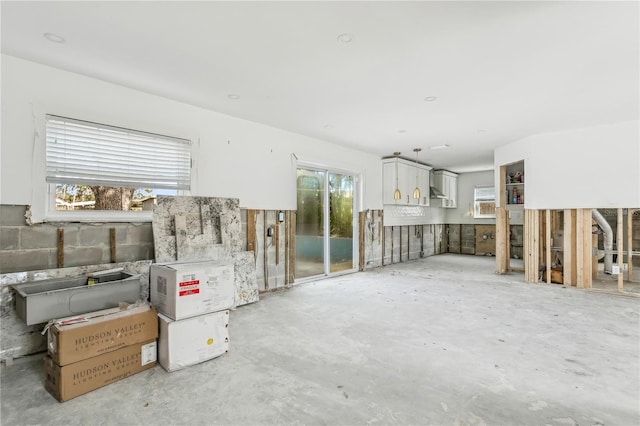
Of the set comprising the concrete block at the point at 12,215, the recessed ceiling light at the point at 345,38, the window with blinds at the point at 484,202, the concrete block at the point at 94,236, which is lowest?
the concrete block at the point at 94,236

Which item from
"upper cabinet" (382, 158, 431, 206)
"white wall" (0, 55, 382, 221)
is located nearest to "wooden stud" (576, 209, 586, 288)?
"upper cabinet" (382, 158, 431, 206)

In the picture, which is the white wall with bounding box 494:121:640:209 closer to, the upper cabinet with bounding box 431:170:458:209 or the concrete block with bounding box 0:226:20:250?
the upper cabinet with bounding box 431:170:458:209

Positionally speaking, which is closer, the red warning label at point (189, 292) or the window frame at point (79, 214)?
the red warning label at point (189, 292)

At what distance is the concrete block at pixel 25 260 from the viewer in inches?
113

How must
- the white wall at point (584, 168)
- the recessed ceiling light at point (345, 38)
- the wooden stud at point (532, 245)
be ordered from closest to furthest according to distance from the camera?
the recessed ceiling light at point (345, 38), the white wall at point (584, 168), the wooden stud at point (532, 245)

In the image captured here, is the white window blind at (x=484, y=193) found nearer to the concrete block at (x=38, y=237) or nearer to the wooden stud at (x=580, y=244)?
the wooden stud at (x=580, y=244)

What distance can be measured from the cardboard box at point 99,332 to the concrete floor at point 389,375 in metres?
0.30

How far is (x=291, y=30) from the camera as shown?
97.6 inches

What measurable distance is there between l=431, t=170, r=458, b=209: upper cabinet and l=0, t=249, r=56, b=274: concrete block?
8.92m

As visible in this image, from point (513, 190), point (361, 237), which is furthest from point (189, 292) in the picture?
point (513, 190)

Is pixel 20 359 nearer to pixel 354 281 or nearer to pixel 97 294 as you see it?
pixel 97 294

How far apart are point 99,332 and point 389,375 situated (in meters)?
2.27

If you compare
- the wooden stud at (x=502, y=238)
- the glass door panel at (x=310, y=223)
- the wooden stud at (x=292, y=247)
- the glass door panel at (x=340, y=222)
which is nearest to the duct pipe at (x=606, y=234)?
the wooden stud at (x=502, y=238)

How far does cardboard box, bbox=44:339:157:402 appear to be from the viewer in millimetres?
2160
